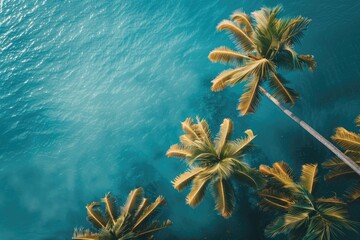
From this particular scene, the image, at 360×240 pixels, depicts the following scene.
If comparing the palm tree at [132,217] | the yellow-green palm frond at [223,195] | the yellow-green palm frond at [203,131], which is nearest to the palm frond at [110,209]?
the palm tree at [132,217]

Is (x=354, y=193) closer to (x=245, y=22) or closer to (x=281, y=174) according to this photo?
(x=281, y=174)

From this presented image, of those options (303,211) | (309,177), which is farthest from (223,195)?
(309,177)

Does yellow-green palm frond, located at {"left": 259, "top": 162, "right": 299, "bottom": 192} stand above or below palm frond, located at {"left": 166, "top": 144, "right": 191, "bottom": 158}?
below

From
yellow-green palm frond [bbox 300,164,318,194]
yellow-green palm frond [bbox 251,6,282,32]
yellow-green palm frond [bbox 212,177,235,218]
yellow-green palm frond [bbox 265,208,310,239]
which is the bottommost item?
yellow-green palm frond [bbox 265,208,310,239]

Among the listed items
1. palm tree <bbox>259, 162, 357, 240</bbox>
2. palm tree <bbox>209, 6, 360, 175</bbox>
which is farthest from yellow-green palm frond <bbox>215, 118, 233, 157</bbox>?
palm tree <bbox>259, 162, 357, 240</bbox>

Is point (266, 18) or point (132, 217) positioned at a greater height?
point (266, 18)

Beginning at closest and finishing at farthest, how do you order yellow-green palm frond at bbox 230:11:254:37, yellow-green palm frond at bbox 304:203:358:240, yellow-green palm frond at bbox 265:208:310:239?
yellow-green palm frond at bbox 304:203:358:240
yellow-green palm frond at bbox 265:208:310:239
yellow-green palm frond at bbox 230:11:254:37

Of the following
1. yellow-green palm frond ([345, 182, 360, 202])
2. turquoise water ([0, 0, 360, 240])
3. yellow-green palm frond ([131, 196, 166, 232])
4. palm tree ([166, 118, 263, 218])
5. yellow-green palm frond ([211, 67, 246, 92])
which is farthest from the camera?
turquoise water ([0, 0, 360, 240])

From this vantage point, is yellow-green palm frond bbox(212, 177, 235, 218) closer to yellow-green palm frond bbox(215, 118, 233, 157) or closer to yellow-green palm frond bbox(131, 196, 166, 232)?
yellow-green palm frond bbox(215, 118, 233, 157)

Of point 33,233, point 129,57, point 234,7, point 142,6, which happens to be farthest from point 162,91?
point 33,233
